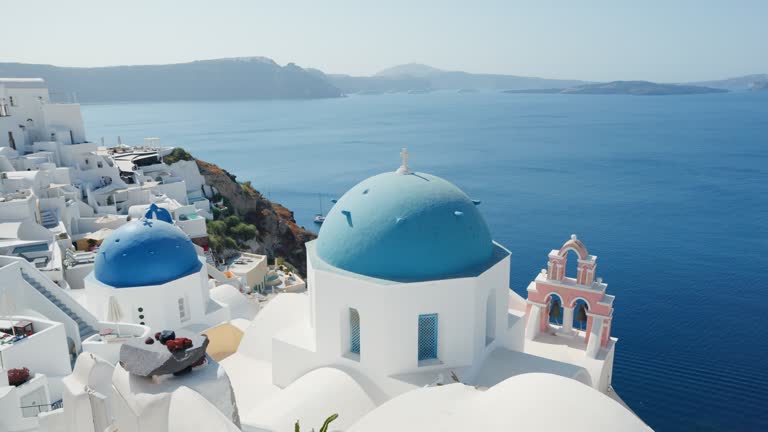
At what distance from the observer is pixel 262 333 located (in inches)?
591

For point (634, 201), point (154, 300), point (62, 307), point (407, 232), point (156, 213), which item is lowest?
point (634, 201)

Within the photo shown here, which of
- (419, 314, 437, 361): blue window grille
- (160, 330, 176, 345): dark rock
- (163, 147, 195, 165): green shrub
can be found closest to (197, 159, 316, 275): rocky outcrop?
(163, 147, 195, 165): green shrub

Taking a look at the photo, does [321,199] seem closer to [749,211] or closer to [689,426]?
[749,211]

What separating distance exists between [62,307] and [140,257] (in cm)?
252

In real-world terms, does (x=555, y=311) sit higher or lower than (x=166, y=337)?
lower

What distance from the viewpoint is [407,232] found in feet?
37.8

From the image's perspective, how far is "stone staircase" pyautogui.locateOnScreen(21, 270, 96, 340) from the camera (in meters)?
15.1

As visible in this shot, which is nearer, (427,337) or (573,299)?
(427,337)

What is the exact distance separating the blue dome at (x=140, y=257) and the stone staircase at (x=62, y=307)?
1.37 m

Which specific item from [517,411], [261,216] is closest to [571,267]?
[261,216]

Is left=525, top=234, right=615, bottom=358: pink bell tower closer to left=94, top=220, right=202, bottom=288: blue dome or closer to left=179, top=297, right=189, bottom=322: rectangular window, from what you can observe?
left=179, top=297, right=189, bottom=322: rectangular window

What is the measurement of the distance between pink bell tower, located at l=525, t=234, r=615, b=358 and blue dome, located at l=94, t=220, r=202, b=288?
459 inches

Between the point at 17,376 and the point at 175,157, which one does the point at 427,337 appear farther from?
the point at 175,157

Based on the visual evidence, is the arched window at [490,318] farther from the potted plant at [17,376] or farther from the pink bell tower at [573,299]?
the potted plant at [17,376]
